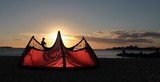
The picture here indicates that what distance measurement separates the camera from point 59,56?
1316 cm

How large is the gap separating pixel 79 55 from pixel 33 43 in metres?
2.73

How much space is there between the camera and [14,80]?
964 cm

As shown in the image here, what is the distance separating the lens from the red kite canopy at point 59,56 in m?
13.2

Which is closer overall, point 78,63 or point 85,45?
point 78,63

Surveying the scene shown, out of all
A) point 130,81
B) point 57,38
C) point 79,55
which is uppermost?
point 57,38

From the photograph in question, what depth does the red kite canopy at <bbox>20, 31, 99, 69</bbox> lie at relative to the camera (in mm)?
13156

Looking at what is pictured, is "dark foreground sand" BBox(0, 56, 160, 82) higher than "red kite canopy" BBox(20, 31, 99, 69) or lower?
lower

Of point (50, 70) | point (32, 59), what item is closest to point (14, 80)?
point (50, 70)

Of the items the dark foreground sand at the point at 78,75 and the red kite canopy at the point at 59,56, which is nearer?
the dark foreground sand at the point at 78,75

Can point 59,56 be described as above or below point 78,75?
above

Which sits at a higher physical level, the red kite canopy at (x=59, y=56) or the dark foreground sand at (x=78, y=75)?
the red kite canopy at (x=59, y=56)

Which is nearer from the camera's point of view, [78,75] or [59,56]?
[78,75]

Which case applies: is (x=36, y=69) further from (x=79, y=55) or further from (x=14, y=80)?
(x=14, y=80)

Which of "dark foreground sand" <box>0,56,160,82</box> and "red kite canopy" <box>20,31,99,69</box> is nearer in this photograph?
"dark foreground sand" <box>0,56,160,82</box>
